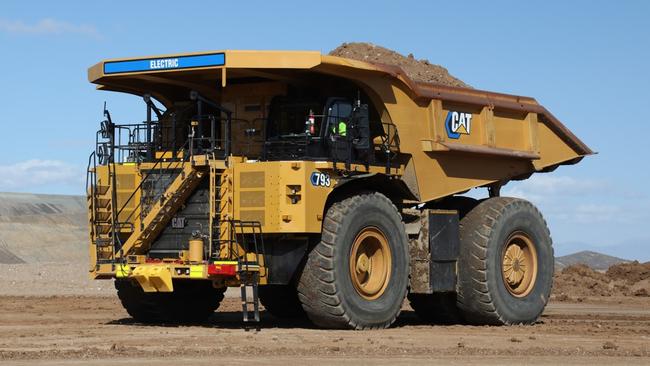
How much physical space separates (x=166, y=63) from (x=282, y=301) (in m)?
4.52

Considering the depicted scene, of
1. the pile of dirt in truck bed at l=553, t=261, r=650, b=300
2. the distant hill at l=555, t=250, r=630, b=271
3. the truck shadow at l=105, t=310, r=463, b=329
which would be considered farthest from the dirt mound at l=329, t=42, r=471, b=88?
the distant hill at l=555, t=250, r=630, b=271

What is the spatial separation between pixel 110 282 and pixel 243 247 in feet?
51.2

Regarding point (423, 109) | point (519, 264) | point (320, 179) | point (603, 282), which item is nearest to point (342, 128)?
point (320, 179)

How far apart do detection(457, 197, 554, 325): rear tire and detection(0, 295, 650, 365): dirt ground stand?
0.47m

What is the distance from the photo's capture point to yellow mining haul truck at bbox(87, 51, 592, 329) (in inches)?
634

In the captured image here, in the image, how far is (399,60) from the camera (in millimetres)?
21906

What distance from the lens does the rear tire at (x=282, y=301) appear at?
19.4 meters

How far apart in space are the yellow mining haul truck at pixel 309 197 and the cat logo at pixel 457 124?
0.03 m

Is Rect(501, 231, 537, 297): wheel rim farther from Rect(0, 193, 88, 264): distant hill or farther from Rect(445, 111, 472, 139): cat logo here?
Rect(0, 193, 88, 264): distant hill

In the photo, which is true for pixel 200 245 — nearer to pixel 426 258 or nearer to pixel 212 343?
pixel 212 343

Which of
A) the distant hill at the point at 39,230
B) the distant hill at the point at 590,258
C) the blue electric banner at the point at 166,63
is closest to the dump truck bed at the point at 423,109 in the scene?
the blue electric banner at the point at 166,63

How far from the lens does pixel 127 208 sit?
17.1 m

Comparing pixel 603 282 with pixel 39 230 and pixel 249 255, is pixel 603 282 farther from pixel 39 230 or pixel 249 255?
pixel 39 230

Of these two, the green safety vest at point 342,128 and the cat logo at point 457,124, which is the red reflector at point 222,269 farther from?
the cat logo at point 457,124
